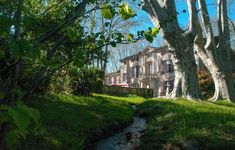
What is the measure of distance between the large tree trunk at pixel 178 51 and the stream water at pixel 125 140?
19.6 feet

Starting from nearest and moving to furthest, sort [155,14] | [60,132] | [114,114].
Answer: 1. [60,132]
2. [114,114]
3. [155,14]

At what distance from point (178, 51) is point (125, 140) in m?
8.51

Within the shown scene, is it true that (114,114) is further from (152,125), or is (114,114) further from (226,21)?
(226,21)

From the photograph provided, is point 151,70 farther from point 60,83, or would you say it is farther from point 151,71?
point 60,83

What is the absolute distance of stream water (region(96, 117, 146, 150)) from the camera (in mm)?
8710

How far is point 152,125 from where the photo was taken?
1050 cm

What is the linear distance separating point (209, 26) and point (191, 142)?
14.0 m

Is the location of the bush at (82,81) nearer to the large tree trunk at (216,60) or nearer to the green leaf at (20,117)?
the large tree trunk at (216,60)

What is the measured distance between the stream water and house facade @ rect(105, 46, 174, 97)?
33.8 meters

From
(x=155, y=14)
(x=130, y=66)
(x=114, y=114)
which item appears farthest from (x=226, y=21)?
(x=130, y=66)

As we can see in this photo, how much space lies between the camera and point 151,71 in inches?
2208

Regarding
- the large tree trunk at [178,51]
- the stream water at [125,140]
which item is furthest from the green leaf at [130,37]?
the large tree trunk at [178,51]

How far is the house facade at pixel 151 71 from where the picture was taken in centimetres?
5053

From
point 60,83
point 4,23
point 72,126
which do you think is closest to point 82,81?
point 60,83
